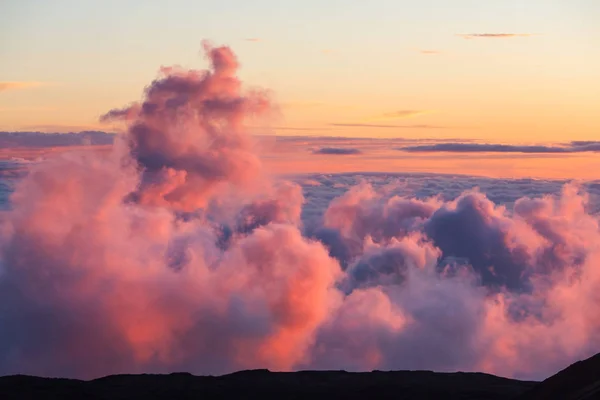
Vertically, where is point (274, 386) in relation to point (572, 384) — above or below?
below

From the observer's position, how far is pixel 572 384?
32406 mm

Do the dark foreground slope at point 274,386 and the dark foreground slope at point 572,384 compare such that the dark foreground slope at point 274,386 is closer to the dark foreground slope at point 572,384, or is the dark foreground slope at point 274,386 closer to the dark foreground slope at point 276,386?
the dark foreground slope at point 276,386

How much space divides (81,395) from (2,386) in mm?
5057

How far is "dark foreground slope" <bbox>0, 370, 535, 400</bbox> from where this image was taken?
44.6m

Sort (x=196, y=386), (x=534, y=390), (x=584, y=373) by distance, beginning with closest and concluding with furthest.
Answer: (x=584, y=373) → (x=534, y=390) → (x=196, y=386)

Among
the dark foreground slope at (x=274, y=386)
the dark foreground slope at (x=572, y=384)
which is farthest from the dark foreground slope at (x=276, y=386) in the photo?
the dark foreground slope at (x=572, y=384)

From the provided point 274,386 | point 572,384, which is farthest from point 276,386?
point 572,384

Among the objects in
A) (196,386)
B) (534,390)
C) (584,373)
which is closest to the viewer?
(584,373)

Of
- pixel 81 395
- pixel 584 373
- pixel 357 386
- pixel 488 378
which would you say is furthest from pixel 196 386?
pixel 584 373

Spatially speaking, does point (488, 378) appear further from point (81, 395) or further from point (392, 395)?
point (81, 395)

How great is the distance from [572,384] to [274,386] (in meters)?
20.8

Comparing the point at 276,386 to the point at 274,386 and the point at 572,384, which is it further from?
the point at 572,384

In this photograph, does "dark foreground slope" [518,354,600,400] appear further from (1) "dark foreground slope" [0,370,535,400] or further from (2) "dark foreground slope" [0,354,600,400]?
(1) "dark foreground slope" [0,370,535,400]

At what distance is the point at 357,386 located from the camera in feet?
156
